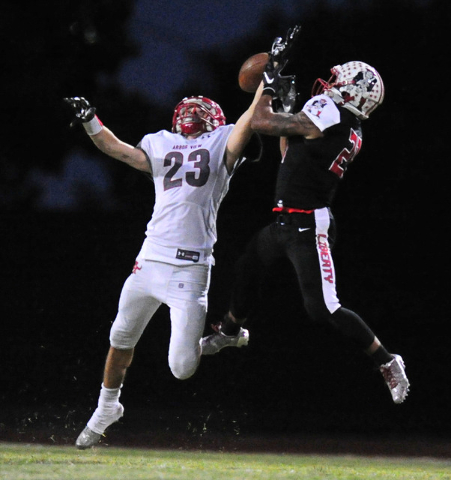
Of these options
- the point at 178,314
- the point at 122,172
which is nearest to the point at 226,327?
the point at 178,314

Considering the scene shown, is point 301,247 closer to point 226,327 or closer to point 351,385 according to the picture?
point 226,327

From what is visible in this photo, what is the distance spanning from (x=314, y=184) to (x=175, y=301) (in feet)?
3.12

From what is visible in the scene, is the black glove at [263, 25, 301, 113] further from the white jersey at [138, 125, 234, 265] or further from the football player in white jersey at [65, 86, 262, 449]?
the white jersey at [138, 125, 234, 265]

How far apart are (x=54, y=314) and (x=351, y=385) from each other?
104 inches

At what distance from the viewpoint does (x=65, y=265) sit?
8.45 metres

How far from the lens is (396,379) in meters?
4.70

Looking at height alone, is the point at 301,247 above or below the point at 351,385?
above

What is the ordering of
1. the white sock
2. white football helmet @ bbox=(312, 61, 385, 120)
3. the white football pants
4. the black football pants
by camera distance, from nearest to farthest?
1. the black football pants
2. white football helmet @ bbox=(312, 61, 385, 120)
3. the white football pants
4. the white sock

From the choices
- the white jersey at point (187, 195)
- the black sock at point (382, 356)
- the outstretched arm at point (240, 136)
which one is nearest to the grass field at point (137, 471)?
the black sock at point (382, 356)

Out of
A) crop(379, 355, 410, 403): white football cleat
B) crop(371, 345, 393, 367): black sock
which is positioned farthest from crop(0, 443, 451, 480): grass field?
crop(371, 345, 393, 367): black sock

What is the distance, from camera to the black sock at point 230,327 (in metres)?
5.14

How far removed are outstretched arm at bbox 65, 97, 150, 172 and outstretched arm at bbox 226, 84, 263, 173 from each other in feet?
1.52

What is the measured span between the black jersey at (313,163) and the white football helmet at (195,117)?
54cm

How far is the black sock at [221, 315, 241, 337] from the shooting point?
16.9 ft
